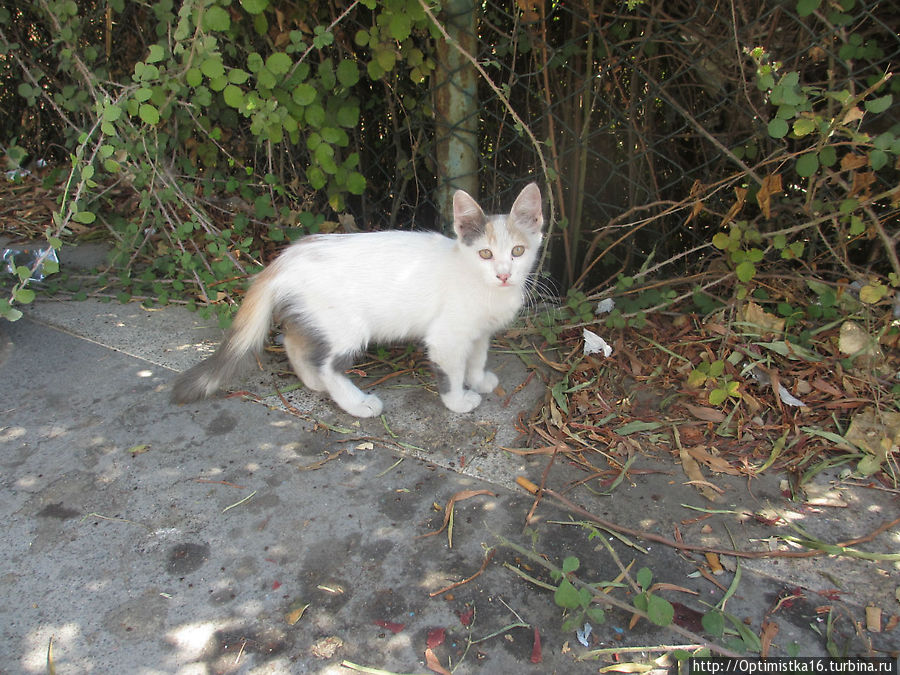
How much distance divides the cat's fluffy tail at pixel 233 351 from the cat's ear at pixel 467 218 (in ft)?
2.76

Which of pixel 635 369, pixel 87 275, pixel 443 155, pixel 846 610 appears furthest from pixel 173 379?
pixel 846 610

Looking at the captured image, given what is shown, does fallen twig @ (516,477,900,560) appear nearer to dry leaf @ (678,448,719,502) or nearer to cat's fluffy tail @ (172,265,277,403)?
dry leaf @ (678,448,719,502)

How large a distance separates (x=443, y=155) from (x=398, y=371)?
1254 millimetres

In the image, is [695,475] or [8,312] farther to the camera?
[8,312]

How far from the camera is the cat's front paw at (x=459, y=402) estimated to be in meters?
2.74

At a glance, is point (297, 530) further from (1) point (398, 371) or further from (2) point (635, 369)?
(2) point (635, 369)

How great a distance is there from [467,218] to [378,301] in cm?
52

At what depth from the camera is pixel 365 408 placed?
2.70 m

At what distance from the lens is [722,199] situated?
10.6 ft

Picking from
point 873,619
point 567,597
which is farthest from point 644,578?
point 873,619

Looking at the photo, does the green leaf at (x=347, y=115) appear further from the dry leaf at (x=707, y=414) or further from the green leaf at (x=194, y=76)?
the dry leaf at (x=707, y=414)

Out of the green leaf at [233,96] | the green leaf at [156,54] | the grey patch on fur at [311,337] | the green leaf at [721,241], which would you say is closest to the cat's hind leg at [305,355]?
the grey patch on fur at [311,337]

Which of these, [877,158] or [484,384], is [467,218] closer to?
[484,384]

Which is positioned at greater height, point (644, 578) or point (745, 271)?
point (745, 271)
